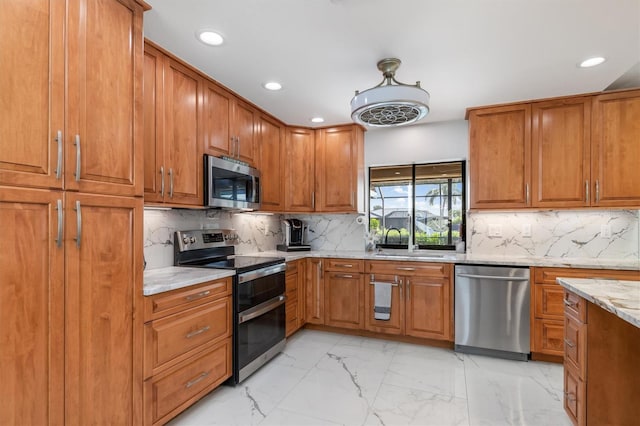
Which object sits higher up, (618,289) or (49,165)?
(49,165)

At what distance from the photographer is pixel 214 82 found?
103 inches

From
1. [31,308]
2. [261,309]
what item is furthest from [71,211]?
[261,309]

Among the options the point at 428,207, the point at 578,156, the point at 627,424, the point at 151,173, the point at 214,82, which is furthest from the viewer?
the point at 428,207

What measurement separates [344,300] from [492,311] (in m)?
1.42

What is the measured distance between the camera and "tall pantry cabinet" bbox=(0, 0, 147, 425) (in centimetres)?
120

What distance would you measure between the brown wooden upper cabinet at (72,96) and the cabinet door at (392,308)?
7.90 feet

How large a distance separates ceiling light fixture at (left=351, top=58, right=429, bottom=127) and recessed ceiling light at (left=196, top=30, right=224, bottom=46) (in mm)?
948

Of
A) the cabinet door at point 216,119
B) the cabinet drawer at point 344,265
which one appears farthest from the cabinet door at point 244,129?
the cabinet drawer at point 344,265

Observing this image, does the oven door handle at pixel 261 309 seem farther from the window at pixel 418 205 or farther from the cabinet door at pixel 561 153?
the cabinet door at pixel 561 153

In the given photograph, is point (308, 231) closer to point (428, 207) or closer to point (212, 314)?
point (428, 207)

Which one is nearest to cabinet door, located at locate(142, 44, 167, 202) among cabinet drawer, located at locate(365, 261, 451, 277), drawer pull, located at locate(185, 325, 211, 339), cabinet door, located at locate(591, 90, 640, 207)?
drawer pull, located at locate(185, 325, 211, 339)

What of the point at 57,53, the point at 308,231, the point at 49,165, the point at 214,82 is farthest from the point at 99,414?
the point at 308,231

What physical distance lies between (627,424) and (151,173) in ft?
9.86

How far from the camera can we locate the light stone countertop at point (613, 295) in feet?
4.09
